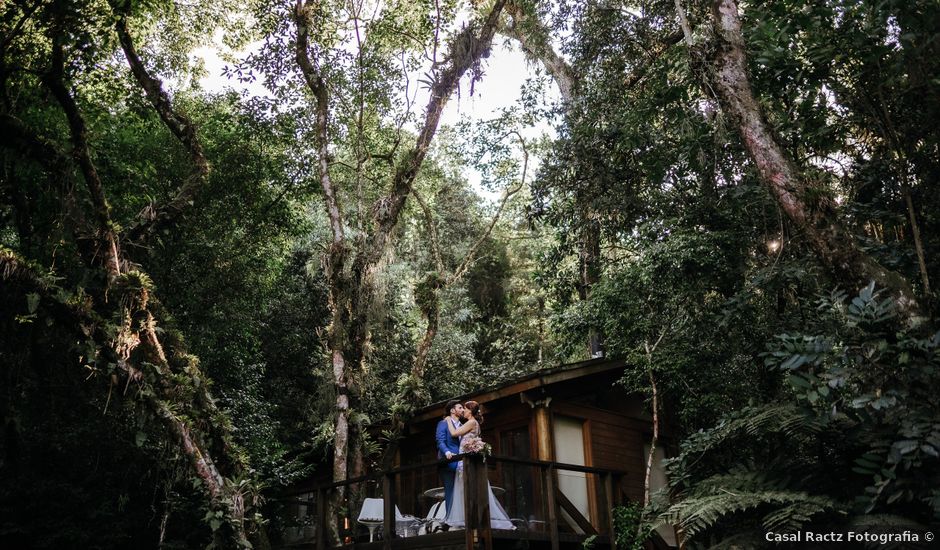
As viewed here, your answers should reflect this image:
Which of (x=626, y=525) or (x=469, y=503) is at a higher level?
(x=469, y=503)

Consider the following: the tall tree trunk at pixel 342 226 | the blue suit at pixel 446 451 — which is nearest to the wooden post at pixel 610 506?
the blue suit at pixel 446 451

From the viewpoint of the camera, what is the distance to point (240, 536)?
8586mm

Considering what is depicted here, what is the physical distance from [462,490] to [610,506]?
8.16 ft

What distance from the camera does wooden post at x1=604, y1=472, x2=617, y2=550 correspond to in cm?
961

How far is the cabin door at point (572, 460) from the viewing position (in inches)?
391

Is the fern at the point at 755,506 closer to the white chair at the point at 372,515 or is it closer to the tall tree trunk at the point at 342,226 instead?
the white chair at the point at 372,515

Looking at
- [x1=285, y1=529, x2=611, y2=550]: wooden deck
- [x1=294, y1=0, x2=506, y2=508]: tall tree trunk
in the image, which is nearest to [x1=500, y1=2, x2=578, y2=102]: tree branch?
[x1=294, y1=0, x2=506, y2=508]: tall tree trunk

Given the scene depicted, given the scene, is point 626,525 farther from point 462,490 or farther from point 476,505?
point 476,505

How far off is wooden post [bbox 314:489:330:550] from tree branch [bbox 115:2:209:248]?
4.75m

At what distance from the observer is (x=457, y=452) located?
906cm

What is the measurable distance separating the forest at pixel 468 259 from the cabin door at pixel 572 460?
2.74ft

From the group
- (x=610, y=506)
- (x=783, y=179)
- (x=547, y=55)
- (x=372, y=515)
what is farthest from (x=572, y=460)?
(x=547, y=55)

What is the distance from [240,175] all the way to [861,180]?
1136 centimetres

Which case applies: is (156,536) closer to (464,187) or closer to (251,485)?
(251,485)
